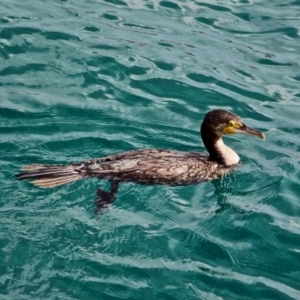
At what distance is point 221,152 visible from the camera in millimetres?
12219

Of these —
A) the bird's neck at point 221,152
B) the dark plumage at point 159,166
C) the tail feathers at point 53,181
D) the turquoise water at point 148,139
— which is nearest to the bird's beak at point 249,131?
the dark plumage at point 159,166

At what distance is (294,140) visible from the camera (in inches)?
511

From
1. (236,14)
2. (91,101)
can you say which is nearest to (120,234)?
(91,101)

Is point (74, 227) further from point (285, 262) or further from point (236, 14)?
point (236, 14)

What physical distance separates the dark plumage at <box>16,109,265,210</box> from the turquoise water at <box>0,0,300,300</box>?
15 centimetres

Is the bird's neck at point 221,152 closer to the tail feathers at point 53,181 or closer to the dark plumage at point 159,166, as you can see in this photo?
the dark plumage at point 159,166

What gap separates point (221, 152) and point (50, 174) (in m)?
2.50

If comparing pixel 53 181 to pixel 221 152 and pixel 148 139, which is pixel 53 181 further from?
pixel 221 152

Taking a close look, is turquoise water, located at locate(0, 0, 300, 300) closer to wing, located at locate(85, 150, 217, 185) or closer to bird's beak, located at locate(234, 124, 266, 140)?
wing, located at locate(85, 150, 217, 185)

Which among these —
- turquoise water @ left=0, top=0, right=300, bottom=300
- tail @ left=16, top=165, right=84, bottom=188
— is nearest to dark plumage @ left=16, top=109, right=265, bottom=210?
tail @ left=16, top=165, right=84, bottom=188

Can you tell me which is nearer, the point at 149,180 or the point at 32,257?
the point at 32,257

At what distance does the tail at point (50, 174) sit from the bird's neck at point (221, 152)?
1.99 metres

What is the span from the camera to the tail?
10.9m

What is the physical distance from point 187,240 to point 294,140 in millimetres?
3453
